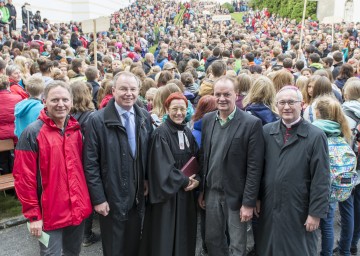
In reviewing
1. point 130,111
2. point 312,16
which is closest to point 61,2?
point 312,16

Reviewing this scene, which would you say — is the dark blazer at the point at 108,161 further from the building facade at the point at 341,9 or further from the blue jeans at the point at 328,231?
the building facade at the point at 341,9

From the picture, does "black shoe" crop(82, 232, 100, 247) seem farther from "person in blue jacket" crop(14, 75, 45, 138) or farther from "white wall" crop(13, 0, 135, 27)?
"white wall" crop(13, 0, 135, 27)

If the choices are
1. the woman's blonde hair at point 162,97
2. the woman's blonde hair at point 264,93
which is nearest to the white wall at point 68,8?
the woman's blonde hair at point 162,97

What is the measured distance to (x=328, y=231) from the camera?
13.0 ft

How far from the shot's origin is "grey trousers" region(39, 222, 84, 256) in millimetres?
3283

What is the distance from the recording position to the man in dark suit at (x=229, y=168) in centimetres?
348

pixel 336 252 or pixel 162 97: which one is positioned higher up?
pixel 162 97

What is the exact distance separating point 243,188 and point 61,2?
110ft

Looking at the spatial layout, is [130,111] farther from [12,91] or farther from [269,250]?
[12,91]

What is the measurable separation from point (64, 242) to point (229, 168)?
5.55ft

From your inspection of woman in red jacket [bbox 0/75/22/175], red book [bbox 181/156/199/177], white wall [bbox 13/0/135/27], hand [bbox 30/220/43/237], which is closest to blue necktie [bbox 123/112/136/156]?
red book [bbox 181/156/199/177]

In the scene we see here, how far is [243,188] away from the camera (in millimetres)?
3568

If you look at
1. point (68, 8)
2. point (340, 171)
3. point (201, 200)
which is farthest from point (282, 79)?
point (68, 8)

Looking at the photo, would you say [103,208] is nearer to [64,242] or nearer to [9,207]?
[64,242]
